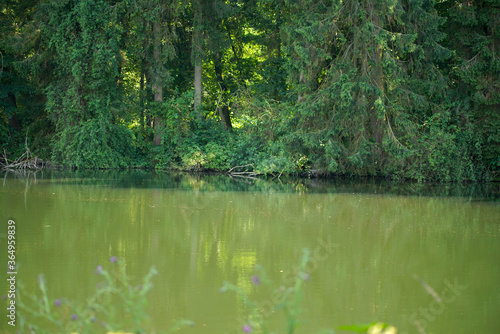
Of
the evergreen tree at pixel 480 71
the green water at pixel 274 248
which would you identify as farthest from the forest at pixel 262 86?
the green water at pixel 274 248

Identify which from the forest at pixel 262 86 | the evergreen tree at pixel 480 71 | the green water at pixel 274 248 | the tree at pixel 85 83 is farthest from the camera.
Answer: the tree at pixel 85 83

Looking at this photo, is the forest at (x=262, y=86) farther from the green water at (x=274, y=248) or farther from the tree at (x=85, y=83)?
the green water at (x=274, y=248)

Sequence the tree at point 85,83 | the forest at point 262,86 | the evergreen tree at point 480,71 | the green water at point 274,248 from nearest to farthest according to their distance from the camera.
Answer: the green water at point 274,248 < the forest at point 262,86 < the evergreen tree at point 480,71 < the tree at point 85,83

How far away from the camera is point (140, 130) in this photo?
26281 millimetres

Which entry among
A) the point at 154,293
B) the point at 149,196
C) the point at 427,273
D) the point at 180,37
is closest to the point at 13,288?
the point at 154,293

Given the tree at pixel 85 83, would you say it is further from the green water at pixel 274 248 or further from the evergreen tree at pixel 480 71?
the evergreen tree at pixel 480 71

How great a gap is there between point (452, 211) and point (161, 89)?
15172mm

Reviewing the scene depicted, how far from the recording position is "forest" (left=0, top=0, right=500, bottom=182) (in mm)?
20078

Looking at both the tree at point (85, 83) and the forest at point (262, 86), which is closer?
the forest at point (262, 86)

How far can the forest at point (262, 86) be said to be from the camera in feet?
65.9

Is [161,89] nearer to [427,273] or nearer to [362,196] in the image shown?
[362,196]

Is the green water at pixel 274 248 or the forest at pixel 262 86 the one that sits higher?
the forest at pixel 262 86

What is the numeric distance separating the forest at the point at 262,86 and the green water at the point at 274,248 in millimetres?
3760

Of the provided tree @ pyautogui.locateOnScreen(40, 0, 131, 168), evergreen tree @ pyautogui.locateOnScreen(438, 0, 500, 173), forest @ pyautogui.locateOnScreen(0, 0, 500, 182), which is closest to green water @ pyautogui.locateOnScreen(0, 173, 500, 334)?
forest @ pyautogui.locateOnScreen(0, 0, 500, 182)
